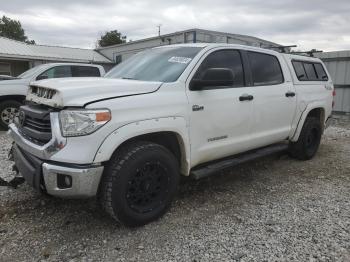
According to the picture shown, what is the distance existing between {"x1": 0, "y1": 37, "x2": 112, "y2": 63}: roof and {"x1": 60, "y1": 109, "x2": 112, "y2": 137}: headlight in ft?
63.1

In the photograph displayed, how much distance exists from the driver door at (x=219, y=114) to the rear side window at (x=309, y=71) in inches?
64.6

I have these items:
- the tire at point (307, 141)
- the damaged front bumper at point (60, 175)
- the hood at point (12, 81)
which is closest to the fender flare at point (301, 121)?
the tire at point (307, 141)

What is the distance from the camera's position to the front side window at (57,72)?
29.2 ft

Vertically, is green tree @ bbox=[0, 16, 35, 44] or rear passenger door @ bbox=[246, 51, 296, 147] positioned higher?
green tree @ bbox=[0, 16, 35, 44]

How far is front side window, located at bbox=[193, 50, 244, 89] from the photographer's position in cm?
374

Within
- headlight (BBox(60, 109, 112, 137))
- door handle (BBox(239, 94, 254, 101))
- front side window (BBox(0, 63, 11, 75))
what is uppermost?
front side window (BBox(0, 63, 11, 75))

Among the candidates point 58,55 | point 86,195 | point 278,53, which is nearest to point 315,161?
point 278,53

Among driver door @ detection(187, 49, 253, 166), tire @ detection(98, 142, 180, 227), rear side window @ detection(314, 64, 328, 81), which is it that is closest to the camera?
tire @ detection(98, 142, 180, 227)

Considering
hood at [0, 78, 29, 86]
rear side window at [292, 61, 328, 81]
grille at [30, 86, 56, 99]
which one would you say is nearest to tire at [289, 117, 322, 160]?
rear side window at [292, 61, 328, 81]

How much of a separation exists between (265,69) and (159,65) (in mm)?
1725

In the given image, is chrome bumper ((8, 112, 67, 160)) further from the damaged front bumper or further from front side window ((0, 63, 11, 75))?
front side window ((0, 63, 11, 75))

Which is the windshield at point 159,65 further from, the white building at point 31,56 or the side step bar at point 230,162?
the white building at point 31,56

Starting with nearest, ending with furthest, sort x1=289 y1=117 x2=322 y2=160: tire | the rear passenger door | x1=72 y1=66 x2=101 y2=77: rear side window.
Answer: the rear passenger door, x1=289 y1=117 x2=322 y2=160: tire, x1=72 y1=66 x2=101 y2=77: rear side window

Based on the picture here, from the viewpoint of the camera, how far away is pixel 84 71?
950 centimetres
